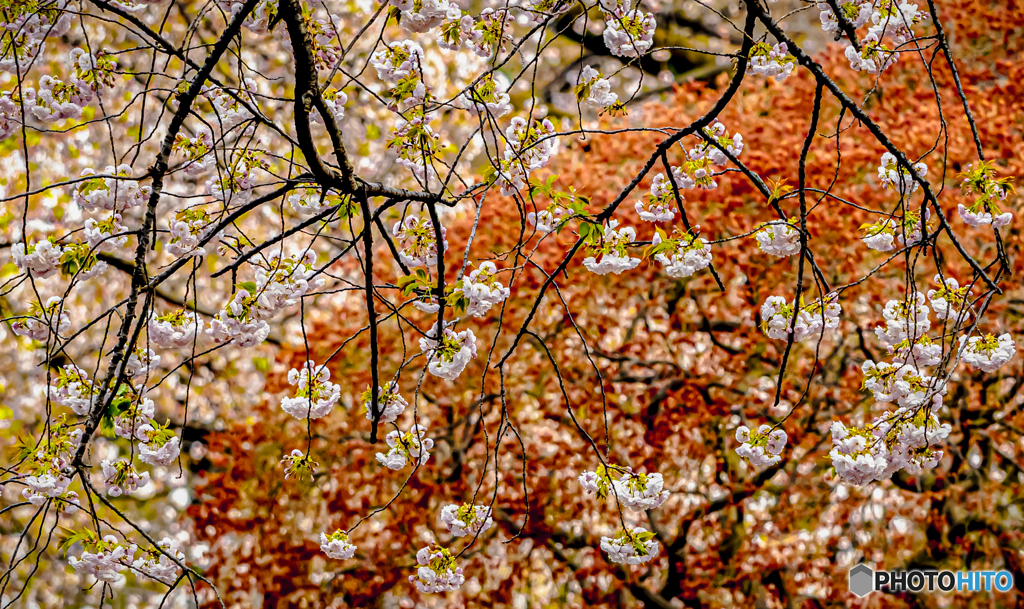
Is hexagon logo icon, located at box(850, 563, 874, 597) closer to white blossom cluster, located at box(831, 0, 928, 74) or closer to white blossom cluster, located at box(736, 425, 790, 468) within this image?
white blossom cluster, located at box(736, 425, 790, 468)

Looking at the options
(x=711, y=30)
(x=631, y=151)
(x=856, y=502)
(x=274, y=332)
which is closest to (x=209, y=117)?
(x=274, y=332)

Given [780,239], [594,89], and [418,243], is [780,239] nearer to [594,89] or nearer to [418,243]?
[594,89]

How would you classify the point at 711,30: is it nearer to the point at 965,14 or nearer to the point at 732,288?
the point at 965,14

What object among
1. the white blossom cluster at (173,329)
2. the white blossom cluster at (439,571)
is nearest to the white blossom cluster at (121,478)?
the white blossom cluster at (173,329)

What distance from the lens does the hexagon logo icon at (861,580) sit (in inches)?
129

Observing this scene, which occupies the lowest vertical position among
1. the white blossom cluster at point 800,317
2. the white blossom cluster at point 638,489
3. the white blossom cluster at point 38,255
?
the white blossom cluster at point 638,489

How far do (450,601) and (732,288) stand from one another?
182cm

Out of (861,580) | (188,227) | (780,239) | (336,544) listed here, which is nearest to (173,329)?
(188,227)

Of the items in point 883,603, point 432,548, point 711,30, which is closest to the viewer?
point 432,548

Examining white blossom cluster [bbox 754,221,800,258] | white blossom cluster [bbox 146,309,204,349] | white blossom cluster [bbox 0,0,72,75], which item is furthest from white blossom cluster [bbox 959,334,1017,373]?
white blossom cluster [bbox 0,0,72,75]

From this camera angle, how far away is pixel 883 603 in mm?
3234

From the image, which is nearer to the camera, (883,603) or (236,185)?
(236,185)

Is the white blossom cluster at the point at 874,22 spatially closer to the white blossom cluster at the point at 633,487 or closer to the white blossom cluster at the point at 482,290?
the white blossom cluster at the point at 482,290

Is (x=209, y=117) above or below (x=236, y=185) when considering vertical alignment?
above
